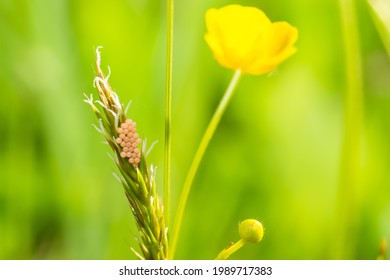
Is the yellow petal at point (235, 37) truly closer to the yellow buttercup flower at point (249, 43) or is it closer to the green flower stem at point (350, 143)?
the yellow buttercup flower at point (249, 43)

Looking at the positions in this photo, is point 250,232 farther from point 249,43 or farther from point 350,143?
point 350,143

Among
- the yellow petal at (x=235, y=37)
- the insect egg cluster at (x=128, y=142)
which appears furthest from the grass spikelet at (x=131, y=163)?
the yellow petal at (x=235, y=37)

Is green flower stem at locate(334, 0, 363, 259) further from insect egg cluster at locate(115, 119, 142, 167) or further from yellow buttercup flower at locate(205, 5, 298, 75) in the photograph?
insect egg cluster at locate(115, 119, 142, 167)

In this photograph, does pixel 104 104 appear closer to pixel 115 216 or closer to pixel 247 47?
pixel 247 47

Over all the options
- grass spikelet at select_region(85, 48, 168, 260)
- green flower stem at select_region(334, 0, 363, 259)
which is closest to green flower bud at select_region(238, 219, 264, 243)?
grass spikelet at select_region(85, 48, 168, 260)

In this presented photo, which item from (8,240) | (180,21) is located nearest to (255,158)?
(180,21)
